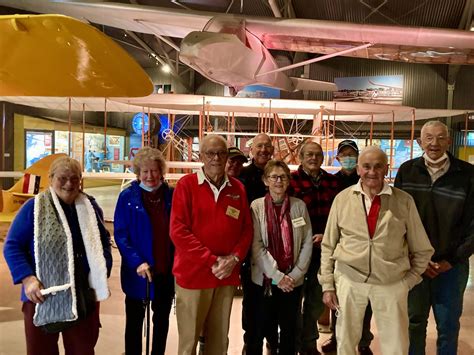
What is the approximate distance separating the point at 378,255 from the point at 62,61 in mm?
1678

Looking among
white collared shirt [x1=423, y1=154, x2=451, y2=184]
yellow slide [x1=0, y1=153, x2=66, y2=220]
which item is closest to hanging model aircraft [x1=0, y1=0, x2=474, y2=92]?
yellow slide [x1=0, y1=153, x2=66, y2=220]

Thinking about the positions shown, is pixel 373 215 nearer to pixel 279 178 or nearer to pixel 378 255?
pixel 378 255

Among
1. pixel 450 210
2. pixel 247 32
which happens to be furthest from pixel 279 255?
pixel 247 32

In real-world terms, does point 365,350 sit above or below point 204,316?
below

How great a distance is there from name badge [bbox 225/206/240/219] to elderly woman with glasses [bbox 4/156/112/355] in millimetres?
604

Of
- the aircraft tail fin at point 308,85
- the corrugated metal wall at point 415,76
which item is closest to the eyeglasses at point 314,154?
the aircraft tail fin at point 308,85

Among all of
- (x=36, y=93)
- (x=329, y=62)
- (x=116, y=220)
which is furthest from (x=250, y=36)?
(x=329, y=62)

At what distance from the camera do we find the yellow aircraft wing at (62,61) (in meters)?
1.42

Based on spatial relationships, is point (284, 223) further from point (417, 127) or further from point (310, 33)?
point (417, 127)

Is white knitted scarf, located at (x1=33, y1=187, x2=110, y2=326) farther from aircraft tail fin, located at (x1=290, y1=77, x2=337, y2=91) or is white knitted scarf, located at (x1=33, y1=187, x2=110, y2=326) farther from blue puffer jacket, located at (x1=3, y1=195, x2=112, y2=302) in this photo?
aircraft tail fin, located at (x1=290, y1=77, x2=337, y2=91)

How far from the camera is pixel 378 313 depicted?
166cm

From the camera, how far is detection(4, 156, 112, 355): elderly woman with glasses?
4.92 ft

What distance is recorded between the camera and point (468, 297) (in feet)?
Result: 12.0

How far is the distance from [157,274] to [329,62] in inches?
513
